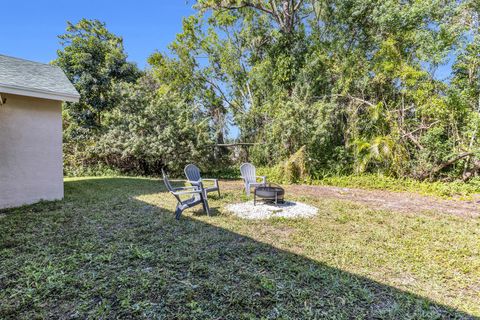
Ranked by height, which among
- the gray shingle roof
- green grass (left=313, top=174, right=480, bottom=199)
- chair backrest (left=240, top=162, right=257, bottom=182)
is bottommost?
green grass (left=313, top=174, right=480, bottom=199)

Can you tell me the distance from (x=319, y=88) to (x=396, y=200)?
19.8 ft

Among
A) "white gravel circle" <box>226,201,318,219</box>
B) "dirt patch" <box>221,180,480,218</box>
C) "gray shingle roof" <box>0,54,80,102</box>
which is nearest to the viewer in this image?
"gray shingle roof" <box>0,54,80,102</box>

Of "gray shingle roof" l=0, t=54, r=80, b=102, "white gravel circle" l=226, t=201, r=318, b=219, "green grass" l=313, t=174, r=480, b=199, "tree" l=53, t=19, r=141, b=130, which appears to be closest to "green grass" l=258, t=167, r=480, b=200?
"green grass" l=313, t=174, r=480, b=199

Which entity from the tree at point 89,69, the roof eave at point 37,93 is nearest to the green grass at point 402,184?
the roof eave at point 37,93

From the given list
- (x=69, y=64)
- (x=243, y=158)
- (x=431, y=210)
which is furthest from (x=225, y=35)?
(x=431, y=210)

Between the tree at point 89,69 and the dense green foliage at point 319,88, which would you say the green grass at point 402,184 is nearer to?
the dense green foliage at point 319,88

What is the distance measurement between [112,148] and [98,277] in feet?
32.1

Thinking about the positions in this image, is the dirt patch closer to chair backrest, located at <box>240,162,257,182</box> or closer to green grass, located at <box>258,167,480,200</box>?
green grass, located at <box>258,167,480,200</box>

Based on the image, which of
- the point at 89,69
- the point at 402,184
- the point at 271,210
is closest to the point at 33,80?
the point at 271,210

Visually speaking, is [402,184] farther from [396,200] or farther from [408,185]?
[396,200]

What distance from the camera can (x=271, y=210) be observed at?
5.88m

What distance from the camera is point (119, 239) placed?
3980 millimetres

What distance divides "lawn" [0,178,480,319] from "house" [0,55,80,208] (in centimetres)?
90

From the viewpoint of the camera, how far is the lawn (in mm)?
2420
